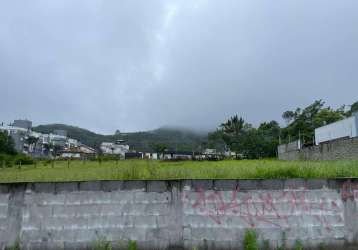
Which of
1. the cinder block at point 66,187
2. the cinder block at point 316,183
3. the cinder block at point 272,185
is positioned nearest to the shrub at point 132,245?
the cinder block at point 66,187

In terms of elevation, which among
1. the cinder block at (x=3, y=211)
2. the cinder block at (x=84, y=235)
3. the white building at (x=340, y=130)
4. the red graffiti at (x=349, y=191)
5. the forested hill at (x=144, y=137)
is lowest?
the cinder block at (x=84, y=235)

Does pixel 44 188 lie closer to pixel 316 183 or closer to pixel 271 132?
pixel 316 183

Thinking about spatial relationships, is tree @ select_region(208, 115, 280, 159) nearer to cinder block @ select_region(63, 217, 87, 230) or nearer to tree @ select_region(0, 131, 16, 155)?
tree @ select_region(0, 131, 16, 155)

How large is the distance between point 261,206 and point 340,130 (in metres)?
26.6

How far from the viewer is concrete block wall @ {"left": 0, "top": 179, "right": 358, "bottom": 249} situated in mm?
5629

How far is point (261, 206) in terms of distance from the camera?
5.84 m

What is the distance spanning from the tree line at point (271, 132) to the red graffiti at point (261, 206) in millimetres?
42627

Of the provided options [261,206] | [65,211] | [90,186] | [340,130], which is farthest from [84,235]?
[340,130]

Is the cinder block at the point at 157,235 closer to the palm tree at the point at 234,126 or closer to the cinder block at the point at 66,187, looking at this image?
the cinder block at the point at 66,187

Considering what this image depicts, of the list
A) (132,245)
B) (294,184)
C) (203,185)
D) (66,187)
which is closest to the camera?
(132,245)

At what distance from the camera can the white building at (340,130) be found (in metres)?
25.3

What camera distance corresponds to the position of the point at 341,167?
755cm

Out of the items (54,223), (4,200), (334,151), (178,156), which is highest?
(178,156)

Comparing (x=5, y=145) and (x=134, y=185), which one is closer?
(x=134, y=185)
